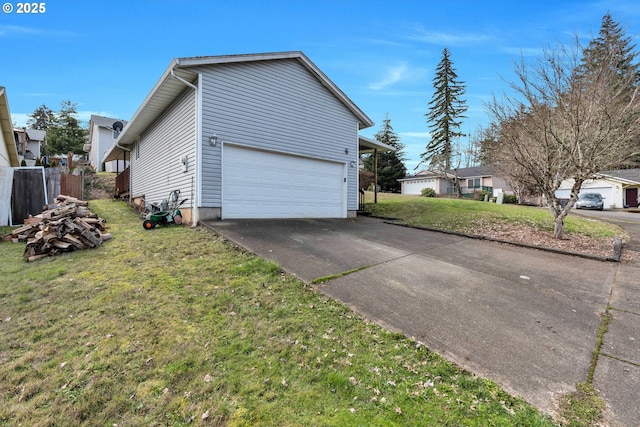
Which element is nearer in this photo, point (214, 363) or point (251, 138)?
point (214, 363)

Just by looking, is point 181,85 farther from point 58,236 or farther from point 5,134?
point 5,134

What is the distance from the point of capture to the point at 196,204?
7.90 meters

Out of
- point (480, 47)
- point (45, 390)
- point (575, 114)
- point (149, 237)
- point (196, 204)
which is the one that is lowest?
point (45, 390)

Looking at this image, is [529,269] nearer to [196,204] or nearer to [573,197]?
[573,197]

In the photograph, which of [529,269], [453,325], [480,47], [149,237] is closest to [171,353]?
[453,325]

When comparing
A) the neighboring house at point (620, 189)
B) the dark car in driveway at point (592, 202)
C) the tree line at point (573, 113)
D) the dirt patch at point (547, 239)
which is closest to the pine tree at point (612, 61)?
the tree line at point (573, 113)

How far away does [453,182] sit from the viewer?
3538 cm

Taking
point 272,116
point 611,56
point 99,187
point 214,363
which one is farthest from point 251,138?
point 99,187

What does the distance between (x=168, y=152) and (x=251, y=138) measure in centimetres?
339

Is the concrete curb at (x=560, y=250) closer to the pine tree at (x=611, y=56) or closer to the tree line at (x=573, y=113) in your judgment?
the tree line at (x=573, y=113)

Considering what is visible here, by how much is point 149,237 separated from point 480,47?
1261cm

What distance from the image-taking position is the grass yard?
6.59 ft

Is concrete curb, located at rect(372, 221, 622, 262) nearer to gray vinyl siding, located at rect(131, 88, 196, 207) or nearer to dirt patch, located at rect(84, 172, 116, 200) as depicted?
gray vinyl siding, located at rect(131, 88, 196, 207)

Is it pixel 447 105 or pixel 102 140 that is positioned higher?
pixel 447 105
